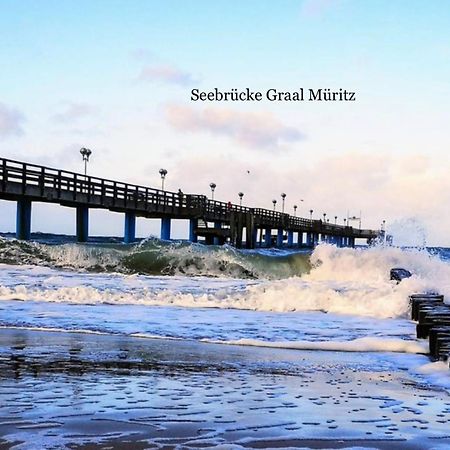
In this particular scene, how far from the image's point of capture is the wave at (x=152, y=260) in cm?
3091

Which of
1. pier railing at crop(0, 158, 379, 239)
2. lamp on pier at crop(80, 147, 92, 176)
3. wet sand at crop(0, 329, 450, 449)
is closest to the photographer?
wet sand at crop(0, 329, 450, 449)

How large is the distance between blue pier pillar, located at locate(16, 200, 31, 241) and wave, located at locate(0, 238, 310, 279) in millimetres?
840

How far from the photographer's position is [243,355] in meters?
7.70

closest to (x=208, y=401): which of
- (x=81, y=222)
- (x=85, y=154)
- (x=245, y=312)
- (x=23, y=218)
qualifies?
(x=245, y=312)

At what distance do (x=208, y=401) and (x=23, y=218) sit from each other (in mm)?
28355

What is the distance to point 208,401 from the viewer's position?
4.88 m

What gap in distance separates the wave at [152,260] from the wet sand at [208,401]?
23478mm

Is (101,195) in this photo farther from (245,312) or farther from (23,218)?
(245,312)

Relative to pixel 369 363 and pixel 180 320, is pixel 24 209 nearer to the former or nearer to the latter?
pixel 180 320

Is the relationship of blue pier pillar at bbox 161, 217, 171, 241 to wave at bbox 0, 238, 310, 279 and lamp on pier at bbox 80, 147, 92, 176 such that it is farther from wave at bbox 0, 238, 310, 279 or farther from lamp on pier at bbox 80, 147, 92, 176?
wave at bbox 0, 238, 310, 279

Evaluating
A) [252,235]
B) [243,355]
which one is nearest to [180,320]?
[243,355]

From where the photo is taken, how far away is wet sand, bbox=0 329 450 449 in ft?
12.5

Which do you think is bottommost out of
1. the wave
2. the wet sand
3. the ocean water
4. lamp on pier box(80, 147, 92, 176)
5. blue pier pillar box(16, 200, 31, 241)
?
the wet sand

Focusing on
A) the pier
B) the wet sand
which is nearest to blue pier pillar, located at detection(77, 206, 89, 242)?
the pier
